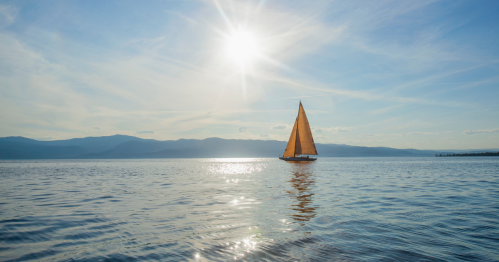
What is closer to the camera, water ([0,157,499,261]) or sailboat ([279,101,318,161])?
water ([0,157,499,261])

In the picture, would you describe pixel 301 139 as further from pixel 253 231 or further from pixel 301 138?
pixel 253 231

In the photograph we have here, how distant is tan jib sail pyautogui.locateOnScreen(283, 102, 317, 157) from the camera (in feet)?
309

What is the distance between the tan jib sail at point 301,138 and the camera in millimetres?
94113

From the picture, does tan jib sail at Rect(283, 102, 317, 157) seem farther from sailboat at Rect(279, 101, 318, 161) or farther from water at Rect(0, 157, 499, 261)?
water at Rect(0, 157, 499, 261)

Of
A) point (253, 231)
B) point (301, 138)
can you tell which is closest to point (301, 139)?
point (301, 138)

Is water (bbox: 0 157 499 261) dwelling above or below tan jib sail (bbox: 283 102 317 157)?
below

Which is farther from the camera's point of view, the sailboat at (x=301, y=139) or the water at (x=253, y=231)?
the sailboat at (x=301, y=139)

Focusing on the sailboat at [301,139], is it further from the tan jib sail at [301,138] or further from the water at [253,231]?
the water at [253,231]

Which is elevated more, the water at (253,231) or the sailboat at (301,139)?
the sailboat at (301,139)

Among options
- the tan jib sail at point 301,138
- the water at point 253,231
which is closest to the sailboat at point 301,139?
the tan jib sail at point 301,138

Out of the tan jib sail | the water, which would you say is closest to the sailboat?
the tan jib sail

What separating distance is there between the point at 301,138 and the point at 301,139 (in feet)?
1.51

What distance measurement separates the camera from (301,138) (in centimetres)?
9706

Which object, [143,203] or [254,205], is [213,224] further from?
[143,203]
